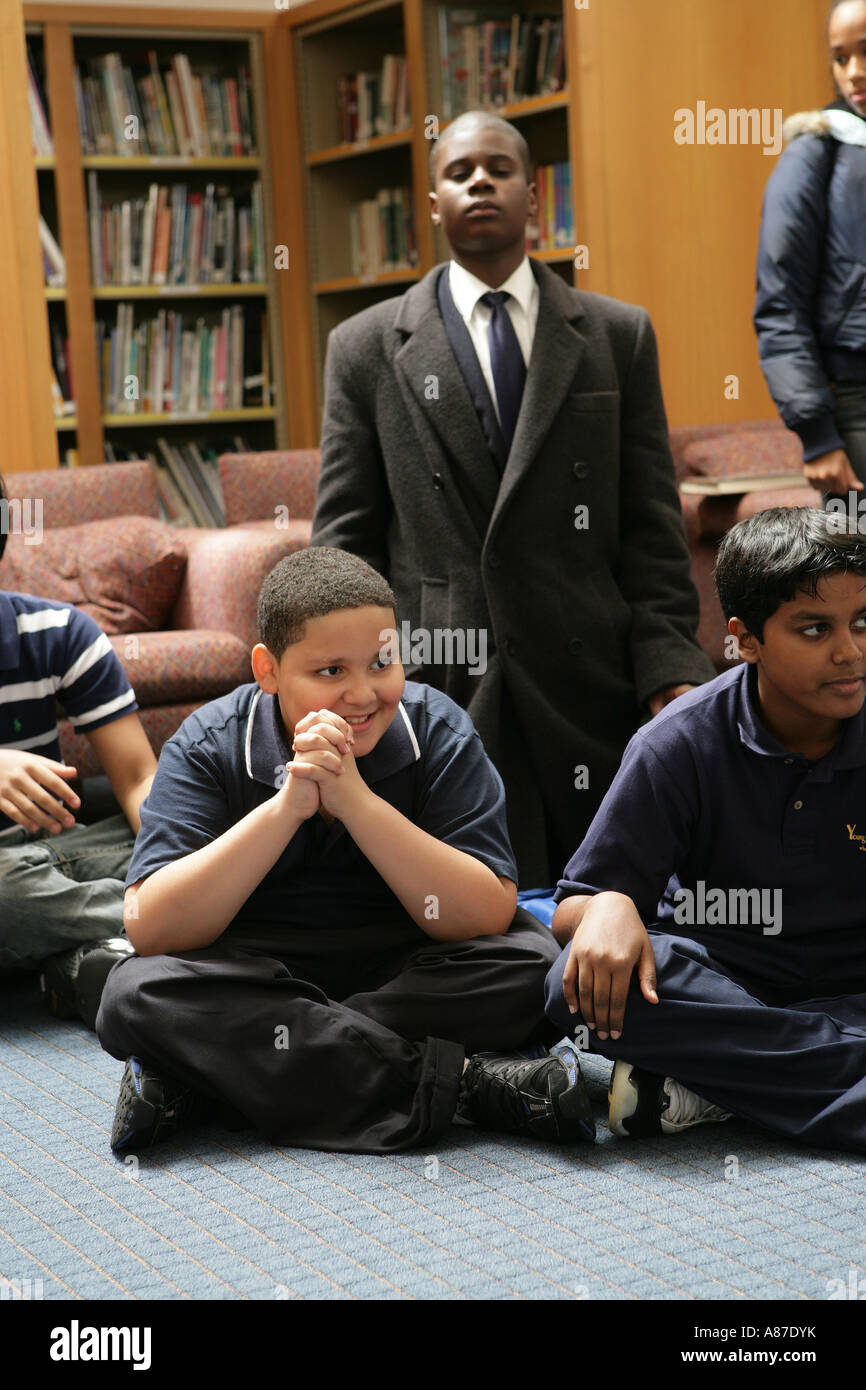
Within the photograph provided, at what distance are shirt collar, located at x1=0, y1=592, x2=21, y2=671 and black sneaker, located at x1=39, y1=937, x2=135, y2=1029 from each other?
17.4 inches

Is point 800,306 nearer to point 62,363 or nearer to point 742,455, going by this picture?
point 742,455

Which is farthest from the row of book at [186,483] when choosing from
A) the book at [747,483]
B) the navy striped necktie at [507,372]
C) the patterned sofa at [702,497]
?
the navy striped necktie at [507,372]

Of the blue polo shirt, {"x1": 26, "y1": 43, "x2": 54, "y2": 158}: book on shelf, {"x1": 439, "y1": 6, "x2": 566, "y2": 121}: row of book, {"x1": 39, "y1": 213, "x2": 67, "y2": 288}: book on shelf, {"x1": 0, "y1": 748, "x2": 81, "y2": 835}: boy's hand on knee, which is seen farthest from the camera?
{"x1": 39, "y1": 213, "x2": 67, "y2": 288}: book on shelf

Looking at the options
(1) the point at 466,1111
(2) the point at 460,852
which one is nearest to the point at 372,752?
(2) the point at 460,852

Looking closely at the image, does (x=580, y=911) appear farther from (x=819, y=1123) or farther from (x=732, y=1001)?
(x=819, y=1123)

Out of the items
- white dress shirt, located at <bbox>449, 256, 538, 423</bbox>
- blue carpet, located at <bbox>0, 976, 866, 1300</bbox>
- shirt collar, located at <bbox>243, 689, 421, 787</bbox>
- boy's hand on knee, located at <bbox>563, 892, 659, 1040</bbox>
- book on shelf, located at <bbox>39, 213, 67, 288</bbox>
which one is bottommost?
blue carpet, located at <bbox>0, 976, 866, 1300</bbox>

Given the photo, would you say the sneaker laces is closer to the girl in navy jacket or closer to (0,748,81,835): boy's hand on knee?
(0,748,81,835): boy's hand on knee

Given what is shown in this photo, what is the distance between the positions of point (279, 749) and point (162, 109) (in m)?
3.78

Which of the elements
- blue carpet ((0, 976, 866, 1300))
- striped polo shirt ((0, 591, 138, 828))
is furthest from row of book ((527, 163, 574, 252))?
blue carpet ((0, 976, 866, 1300))

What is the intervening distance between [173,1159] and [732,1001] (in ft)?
2.13

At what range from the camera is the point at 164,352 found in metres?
5.11

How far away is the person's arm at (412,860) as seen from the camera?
172 centimetres

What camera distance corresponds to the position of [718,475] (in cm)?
379

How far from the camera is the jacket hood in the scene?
247cm
